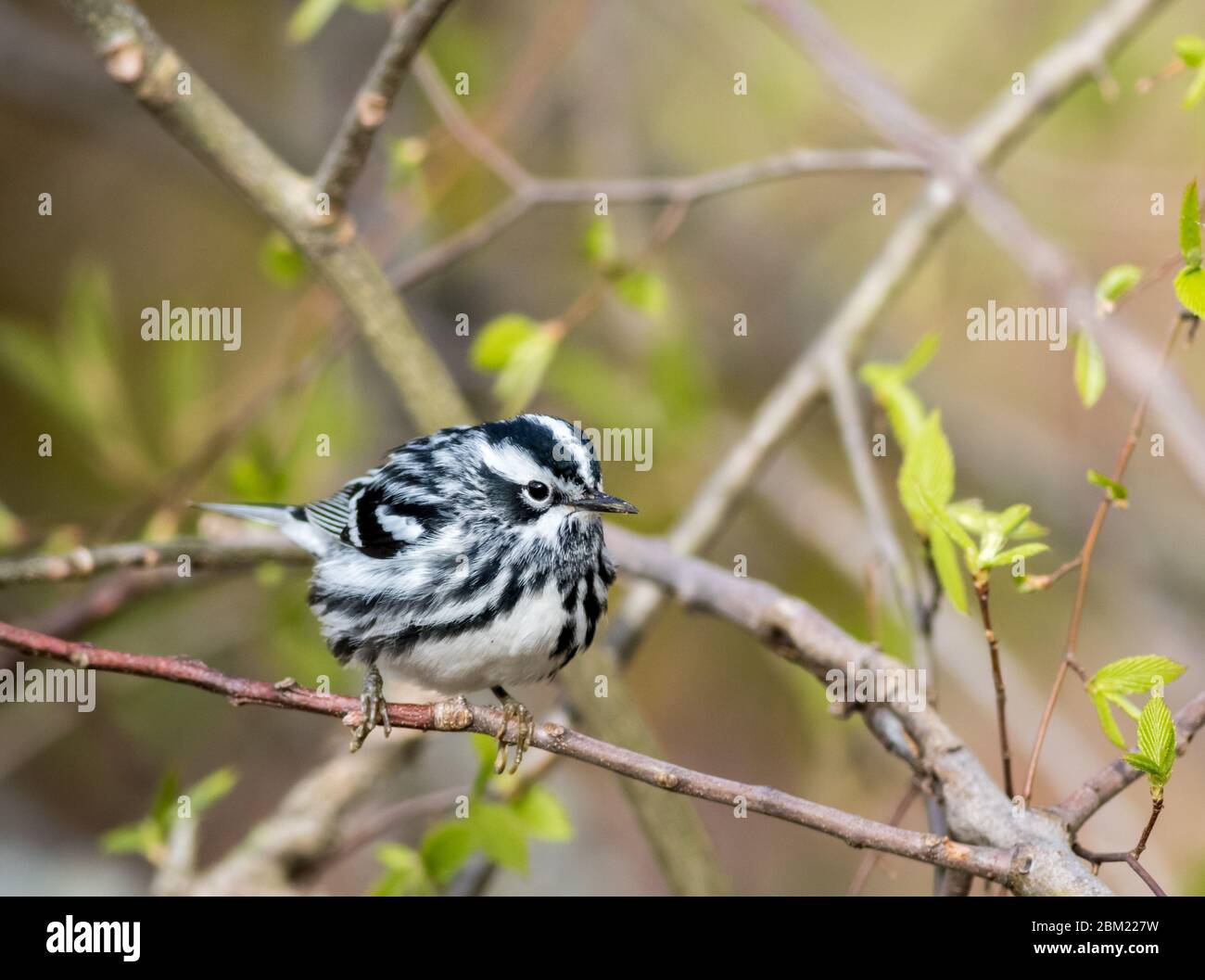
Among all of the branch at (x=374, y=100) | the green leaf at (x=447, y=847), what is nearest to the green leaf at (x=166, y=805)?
the green leaf at (x=447, y=847)

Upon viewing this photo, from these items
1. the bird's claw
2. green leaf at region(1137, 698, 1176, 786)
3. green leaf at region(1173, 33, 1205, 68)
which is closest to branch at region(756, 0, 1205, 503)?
green leaf at region(1173, 33, 1205, 68)

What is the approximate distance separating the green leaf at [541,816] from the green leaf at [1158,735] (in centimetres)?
119

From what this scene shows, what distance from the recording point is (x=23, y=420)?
15.7 feet

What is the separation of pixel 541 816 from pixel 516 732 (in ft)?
1.83

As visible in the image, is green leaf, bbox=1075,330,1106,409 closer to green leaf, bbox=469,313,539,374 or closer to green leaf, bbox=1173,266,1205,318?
green leaf, bbox=1173,266,1205,318

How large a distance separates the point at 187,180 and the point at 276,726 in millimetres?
2299

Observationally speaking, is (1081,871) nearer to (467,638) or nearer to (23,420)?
(467,638)

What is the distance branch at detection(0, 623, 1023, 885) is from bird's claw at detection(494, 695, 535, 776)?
20cm

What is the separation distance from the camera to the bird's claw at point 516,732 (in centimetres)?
188

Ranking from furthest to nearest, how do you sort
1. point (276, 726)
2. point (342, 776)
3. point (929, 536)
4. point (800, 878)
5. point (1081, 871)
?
point (276, 726) → point (800, 878) → point (342, 776) → point (929, 536) → point (1081, 871)

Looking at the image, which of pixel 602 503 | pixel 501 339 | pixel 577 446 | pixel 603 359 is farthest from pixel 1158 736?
pixel 603 359

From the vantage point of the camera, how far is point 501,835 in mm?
2412

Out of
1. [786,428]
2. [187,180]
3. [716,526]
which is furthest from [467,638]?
[187,180]

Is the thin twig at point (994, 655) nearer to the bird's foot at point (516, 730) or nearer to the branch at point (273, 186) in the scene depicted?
the bird's foot at point (516, 730)
